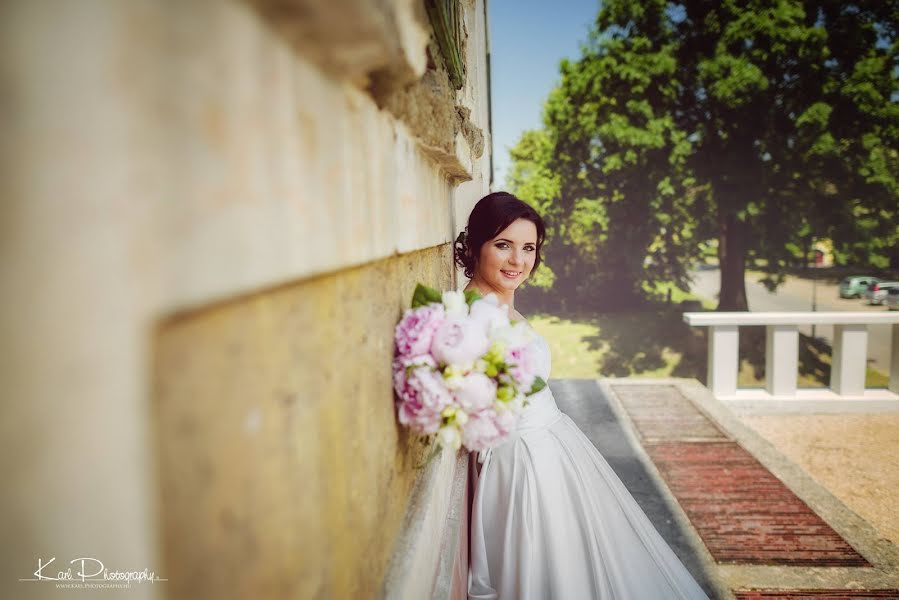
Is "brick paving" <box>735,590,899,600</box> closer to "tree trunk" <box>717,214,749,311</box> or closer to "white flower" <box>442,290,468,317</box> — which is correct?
"white flower" <box>442,290,468,317</box>

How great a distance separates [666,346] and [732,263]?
10.0ft

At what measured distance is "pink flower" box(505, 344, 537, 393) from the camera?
4.09 feet

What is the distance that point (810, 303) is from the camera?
2108 centimetres

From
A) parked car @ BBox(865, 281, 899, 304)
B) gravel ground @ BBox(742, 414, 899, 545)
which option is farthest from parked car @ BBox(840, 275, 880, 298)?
gravel ground @ BBox(742, 414, 899, 545)

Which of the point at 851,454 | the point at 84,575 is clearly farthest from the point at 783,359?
the point at 84,575

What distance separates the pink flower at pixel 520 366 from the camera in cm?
125

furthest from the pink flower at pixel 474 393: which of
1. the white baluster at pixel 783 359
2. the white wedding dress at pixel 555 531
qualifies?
the white baluster at pixel 783 359

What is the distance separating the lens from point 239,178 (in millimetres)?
458

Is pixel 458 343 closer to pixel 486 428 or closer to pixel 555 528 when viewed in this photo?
pixel 486 428

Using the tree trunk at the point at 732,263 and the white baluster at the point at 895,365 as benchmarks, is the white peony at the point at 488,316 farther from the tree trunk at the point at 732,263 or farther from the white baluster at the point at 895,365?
the tree trunk at the point at 732,263

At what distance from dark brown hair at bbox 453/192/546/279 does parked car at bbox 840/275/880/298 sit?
2388 centimetres

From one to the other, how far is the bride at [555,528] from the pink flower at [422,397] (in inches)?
36.9

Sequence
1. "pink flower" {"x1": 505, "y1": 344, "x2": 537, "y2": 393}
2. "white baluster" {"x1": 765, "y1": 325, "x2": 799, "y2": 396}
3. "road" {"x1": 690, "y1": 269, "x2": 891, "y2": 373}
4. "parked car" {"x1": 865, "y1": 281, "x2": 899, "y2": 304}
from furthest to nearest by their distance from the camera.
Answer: "parked car" {"x1": 865, "y1": 281, "x2": 899, "y2": 304}
"road" {"x1": 690, "y1": 269, "x2": 891, "y2": 373}
"white baluster" {"x1": 765, "y1": 325, "x2": 799, "y2": 396}
"pink flower" {"x1": 505, "y1": 344, "x2": 537, "y2": 393}

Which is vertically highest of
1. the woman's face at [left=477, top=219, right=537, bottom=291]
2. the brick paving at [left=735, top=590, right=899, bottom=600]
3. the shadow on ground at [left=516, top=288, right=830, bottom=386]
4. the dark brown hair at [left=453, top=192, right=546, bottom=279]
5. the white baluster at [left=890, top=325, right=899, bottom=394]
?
the dark brown hair at [left=453, top=192, right=546, bottom=279]
